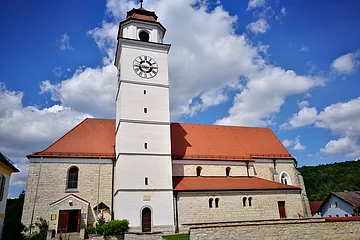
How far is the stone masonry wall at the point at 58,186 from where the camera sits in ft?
64.1

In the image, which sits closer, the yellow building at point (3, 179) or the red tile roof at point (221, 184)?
the yellow building at point (3, 179)

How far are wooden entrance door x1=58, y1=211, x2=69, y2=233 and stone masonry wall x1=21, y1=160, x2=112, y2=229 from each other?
4.58 feet

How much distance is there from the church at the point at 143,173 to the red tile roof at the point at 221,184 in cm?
8

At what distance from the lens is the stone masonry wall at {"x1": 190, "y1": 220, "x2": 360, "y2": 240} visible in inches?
466

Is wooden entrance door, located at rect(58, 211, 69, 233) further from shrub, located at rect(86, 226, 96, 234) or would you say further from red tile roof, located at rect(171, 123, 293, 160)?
red tile roof, located at rect(171, 123, 293, 160)

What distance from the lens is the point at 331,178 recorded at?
2611 inches

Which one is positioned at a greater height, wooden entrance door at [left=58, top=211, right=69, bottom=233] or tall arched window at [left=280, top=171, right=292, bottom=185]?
tall arched window at [left=280, top=171, right=292, bottom=185]

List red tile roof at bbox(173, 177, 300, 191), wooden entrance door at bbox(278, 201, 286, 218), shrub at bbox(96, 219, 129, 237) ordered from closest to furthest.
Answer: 1. shrub at bbox(96, 219, 129, 237)
2. red tile roof at bbox(173, 177, 300, 191)
3. wooden entrance door at bbox(278, 201, 286, 218)

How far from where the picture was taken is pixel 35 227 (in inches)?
747

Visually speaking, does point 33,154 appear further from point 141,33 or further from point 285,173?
point 285,173

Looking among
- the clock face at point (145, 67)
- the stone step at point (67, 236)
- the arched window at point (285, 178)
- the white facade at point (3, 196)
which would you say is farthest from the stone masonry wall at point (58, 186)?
the arched window at point (285, 178)

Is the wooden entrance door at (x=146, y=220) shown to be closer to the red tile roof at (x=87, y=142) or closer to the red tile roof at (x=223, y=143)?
the red tile roof at (x=223, y=143)

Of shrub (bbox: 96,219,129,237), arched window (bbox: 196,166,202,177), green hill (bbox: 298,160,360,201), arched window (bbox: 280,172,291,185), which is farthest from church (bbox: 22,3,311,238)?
green hill (bbox: 298,160,360,201)

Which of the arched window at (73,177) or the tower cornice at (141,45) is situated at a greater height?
the tower cornice at (141,45)
